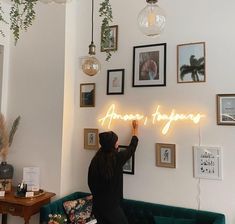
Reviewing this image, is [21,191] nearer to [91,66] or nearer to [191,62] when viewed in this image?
[91,66]

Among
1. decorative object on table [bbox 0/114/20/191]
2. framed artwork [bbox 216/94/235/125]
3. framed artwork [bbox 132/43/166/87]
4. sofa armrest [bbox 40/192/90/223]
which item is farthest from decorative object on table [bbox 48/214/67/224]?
framed artwork [bbox 216/94/235/125]

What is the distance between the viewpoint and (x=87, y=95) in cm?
336

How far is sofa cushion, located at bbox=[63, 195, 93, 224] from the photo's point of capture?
2.91 metres

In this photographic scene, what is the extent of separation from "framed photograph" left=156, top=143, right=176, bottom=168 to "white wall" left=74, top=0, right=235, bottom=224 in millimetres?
52

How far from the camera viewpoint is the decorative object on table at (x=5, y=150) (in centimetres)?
323

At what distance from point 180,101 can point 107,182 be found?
116 centimetres

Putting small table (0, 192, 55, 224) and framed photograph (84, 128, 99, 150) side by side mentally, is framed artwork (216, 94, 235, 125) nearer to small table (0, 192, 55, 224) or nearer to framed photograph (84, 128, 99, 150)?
framed photograph (84, 128, 99, 150)

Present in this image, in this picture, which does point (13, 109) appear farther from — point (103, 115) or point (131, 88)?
point (131, 88)

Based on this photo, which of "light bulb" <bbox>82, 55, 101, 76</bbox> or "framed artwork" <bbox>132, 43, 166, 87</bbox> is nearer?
"light bulb" <bbox>82, 55, 101, 76</bbox>

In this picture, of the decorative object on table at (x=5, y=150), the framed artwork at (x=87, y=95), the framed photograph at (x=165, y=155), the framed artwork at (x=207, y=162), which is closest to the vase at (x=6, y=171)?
the decorative object on table at (x=5, y=150)

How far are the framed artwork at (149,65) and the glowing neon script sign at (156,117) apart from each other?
1.08 ft

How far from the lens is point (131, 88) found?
10.2 feet

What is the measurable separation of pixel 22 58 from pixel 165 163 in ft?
7.51

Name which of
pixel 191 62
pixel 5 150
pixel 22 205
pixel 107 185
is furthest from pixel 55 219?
pixel 191 62
